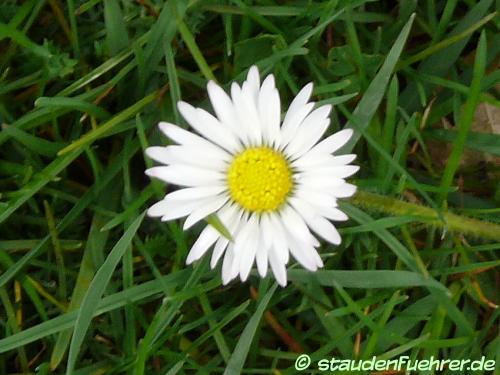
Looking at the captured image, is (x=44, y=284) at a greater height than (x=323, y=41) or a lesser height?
lesser

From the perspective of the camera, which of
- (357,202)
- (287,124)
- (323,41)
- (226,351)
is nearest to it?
(287,124)

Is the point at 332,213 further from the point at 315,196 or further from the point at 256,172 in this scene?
the point at 256,172

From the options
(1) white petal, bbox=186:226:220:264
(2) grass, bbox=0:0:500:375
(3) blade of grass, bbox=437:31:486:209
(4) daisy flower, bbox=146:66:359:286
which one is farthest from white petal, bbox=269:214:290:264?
(3) blade of grass, bbox=437:31:486:209

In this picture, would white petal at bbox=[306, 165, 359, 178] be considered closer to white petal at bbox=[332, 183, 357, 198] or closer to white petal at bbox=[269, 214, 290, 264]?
white petal at bbox=[332, 183, 357, 198]

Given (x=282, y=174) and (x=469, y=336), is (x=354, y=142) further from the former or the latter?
(x=469, y=336)

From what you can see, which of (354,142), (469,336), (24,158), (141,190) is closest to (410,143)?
(354,142)

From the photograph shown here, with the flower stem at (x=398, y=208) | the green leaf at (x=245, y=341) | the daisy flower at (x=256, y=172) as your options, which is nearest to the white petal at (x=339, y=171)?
the daisy flower at (x=256, y=172)

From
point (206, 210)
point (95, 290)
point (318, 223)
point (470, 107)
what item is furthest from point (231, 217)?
point (470, 107)
